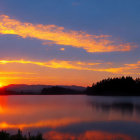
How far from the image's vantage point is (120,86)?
17050 centimetres

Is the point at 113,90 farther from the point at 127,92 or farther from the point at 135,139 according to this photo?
the point at 135,139

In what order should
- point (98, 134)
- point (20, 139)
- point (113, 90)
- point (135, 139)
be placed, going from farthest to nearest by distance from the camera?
point (113, 90) < point (98, 134) < point (135, 139) < point (20, 139)

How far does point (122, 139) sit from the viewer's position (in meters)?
22.2

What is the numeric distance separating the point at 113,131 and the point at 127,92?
501 feet

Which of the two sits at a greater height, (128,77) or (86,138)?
(128,77)

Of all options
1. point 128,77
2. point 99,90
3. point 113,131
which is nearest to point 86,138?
point 113,131

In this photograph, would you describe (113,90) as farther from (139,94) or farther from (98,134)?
(98,134)

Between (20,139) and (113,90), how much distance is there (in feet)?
561

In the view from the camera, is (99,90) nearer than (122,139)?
No

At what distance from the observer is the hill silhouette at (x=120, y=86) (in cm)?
16650

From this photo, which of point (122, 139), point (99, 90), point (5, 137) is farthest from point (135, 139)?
point (99, 90)

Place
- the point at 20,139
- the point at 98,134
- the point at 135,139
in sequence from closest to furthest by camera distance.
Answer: the point at 20,139
the point at 135,139
the point at 98,134

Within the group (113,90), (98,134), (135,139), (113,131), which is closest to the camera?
(135,139)

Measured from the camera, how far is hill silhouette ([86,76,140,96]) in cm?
16650
